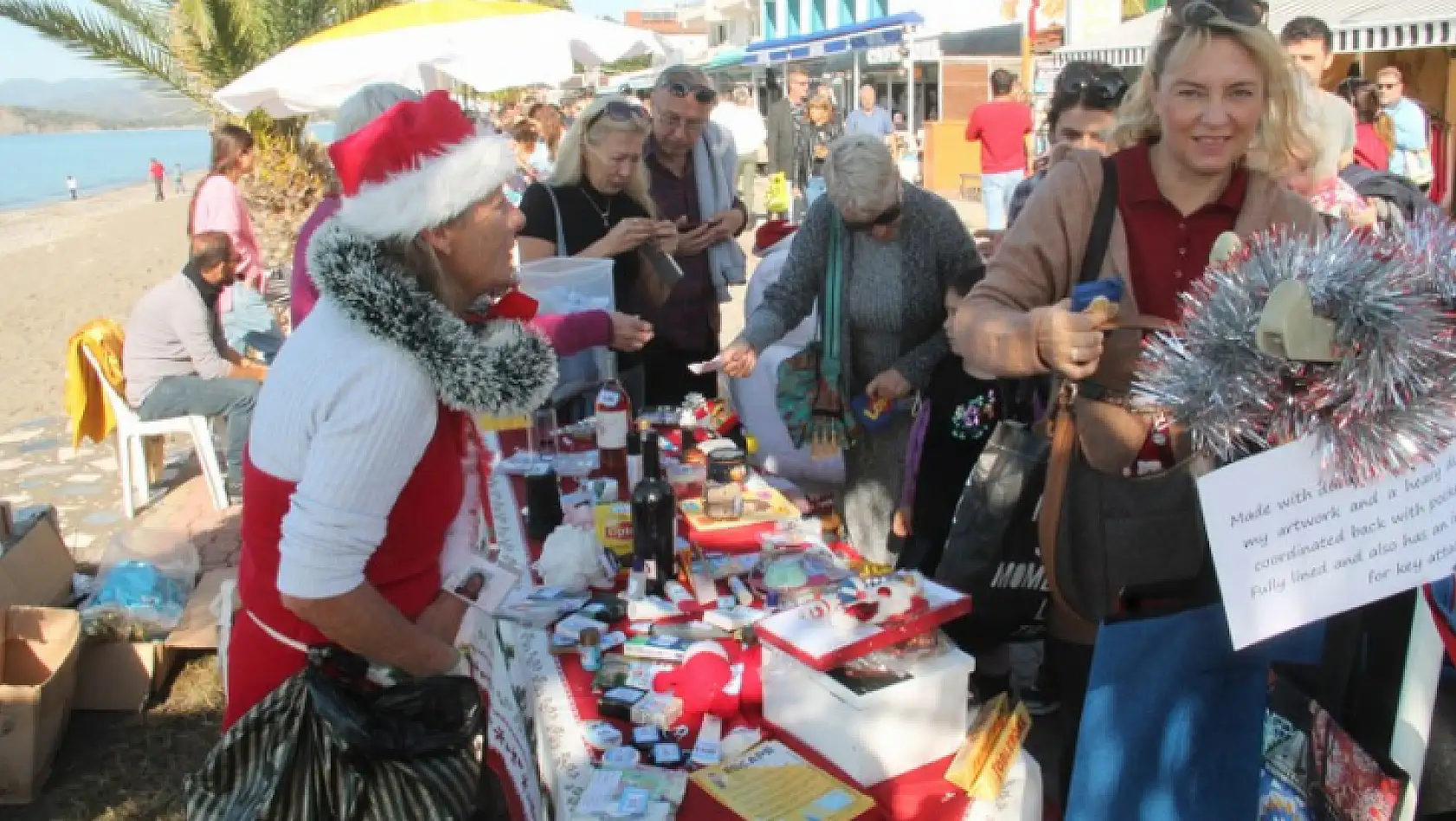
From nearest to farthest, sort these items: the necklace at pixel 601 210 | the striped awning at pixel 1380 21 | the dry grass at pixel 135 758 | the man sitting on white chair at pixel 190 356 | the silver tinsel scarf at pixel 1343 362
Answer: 1. the silver tinsel scarf at pixel 1343 362
2. the dry grass at pixel 135 758
3. the necklace at pixel 601 210
4. the man sitting on white chair at pixel 190 356
5. the striped awning at pixel 1380 21

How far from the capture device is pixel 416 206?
65.6 inches

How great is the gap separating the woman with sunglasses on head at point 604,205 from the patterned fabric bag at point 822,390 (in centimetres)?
64

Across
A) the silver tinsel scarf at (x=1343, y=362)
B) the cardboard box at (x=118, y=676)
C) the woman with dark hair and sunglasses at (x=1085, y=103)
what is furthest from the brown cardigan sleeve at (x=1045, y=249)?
the cardboard box at (x=118, y=676)

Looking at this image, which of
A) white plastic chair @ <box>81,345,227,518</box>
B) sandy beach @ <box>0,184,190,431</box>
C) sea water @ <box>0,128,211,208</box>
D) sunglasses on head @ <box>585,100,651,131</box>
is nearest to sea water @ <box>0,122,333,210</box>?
sea water @ <box>0,128,211,208</box>

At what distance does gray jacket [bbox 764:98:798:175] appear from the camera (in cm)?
1268

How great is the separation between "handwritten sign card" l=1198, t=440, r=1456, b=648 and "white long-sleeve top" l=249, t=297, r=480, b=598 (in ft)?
3.62

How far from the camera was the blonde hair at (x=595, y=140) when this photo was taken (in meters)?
3.74

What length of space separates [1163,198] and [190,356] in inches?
199

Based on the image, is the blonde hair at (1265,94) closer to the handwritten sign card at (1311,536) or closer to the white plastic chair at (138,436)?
the handwritten sign card at (1311,536)

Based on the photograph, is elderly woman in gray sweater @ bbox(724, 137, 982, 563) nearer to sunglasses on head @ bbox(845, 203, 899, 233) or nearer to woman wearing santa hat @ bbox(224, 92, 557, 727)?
sunglasses on head @ bbox(845, 203, 899, 233)

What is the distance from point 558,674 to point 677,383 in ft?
7.64

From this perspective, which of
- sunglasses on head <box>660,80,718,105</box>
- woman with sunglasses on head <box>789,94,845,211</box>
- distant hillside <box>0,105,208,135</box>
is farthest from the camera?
distant hillside <box>0,105,208,135</box>

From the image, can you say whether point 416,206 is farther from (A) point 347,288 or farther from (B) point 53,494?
(B) point 53,494

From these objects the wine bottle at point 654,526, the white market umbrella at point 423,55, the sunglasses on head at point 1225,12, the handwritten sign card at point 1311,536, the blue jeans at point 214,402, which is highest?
the white market umbrella at point 423,55
